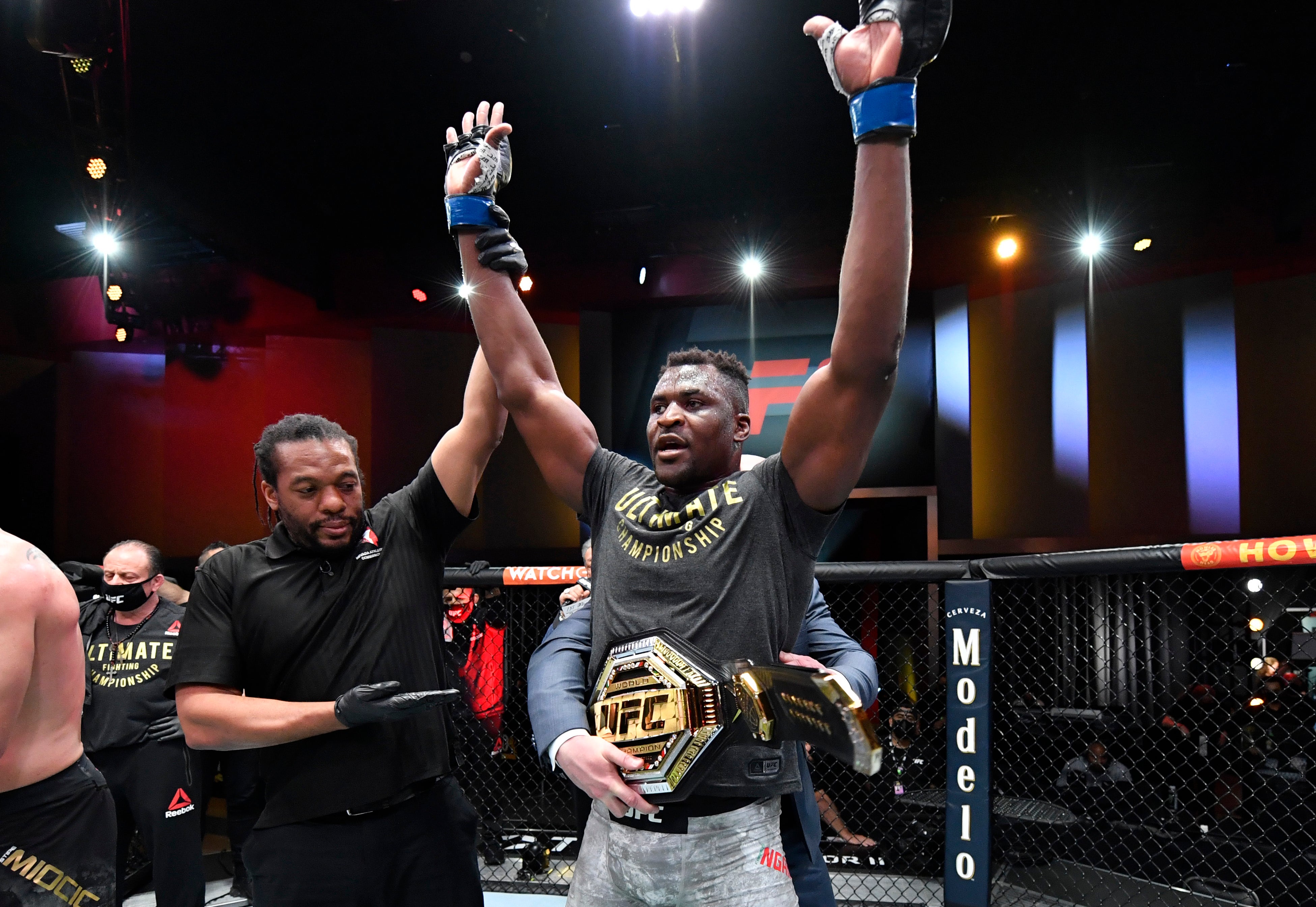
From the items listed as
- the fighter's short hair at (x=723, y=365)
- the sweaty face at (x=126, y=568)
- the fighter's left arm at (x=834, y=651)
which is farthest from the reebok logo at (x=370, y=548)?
the sweaty face at (x=126, y=568)

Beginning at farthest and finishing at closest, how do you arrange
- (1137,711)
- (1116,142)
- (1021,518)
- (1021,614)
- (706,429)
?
(1021,614), (1021,518), (1116,142), (1137,711), (706,429)

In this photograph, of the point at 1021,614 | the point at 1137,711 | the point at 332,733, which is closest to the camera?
the point at 332,733

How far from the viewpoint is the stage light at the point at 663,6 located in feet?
15.6

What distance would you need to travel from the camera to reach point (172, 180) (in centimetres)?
645

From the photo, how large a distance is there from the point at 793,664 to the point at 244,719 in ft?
3.84

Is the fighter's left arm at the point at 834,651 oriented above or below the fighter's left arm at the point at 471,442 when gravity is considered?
below

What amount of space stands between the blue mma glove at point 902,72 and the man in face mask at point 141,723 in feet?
10.6

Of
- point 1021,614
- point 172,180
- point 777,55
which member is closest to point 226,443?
point 172,180

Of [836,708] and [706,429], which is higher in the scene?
[706,429]

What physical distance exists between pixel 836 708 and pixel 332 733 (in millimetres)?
1292

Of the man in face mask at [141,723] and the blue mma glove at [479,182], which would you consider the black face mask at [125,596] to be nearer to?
the man in face mask at [141,723]

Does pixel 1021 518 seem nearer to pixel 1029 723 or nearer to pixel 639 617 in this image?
pixel 1029 723

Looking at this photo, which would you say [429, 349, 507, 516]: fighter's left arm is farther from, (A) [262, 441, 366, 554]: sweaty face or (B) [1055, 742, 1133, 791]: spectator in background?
(B) [1055, 742, 1133, 791]: spectator in background

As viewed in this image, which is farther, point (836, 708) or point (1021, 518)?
point (1021, 518)
